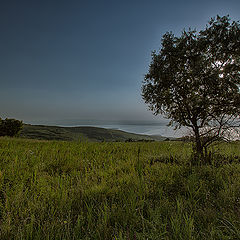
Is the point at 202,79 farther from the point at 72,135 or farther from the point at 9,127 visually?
the point at 9,127

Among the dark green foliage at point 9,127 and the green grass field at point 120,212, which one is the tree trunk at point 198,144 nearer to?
the green grass field at point 120,212

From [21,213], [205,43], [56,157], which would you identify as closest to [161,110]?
[205,43]

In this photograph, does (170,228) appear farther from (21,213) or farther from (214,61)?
(214,61)

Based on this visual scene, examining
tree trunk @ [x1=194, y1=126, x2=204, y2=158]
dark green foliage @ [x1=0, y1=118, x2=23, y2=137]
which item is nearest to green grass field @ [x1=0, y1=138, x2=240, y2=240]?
tree trunk @ [x1=194, y1=126, x2=204, y2=158]

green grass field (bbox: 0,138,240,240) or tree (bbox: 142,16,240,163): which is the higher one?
tree (bbox: 142,16,240,163)

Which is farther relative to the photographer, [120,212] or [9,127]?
[9,127]

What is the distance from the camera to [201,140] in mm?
6168

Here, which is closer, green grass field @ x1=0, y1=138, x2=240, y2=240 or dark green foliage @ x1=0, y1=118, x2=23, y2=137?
green grass field @ x1=0, y1=138, x2=240, y2=240

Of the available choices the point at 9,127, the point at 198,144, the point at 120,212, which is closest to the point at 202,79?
the point at 198,144

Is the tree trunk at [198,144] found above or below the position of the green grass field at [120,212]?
above

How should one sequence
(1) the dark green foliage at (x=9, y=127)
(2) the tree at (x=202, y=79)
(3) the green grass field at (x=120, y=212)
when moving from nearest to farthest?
(3) the green grass field at (x=120, y=212) < (2) the tree at (x=202, y=79) < (1) the dark green foliage at (x=9, y=127)

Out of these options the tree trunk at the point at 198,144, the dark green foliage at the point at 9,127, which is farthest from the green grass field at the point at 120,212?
the dark green foliage at the point at 9,127

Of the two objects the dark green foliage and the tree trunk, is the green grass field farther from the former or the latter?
the dark green foliage

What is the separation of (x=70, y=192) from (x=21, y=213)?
0.86 m
